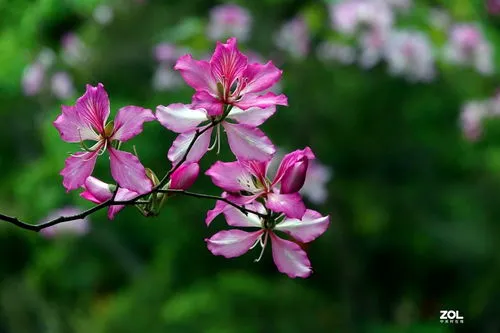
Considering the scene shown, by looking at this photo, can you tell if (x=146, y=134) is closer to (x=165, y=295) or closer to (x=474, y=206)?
(x=165, y=295)

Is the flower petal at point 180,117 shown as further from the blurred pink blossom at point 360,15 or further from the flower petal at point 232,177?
the blurred pink blossom at point 360,15

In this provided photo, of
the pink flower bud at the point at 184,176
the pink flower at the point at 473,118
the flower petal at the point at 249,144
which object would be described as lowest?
the pink flower bud at the point at 184,176

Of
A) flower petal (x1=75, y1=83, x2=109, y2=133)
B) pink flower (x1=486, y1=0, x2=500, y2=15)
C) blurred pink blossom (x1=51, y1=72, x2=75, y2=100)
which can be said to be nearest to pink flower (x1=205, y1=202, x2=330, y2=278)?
flower petal (x1=75, y1=83, x2=109, y2=133)

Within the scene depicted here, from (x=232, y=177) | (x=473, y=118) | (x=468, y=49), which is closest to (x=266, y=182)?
(x=232, y=177)

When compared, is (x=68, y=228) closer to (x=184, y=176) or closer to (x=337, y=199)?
(x=337, y=199)

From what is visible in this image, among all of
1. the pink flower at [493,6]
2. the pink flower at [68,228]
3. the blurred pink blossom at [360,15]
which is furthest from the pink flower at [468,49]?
the pink flower at [68,228]

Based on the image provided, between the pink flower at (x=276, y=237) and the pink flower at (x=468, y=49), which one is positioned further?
the pink flower at (x=468, y=49)

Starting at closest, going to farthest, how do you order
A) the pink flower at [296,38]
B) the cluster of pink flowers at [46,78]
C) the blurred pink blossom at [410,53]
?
the cluster of pink flowers at [46,78]
the blurred pink blossom at [410,53]
the pink flower at [296,38]
